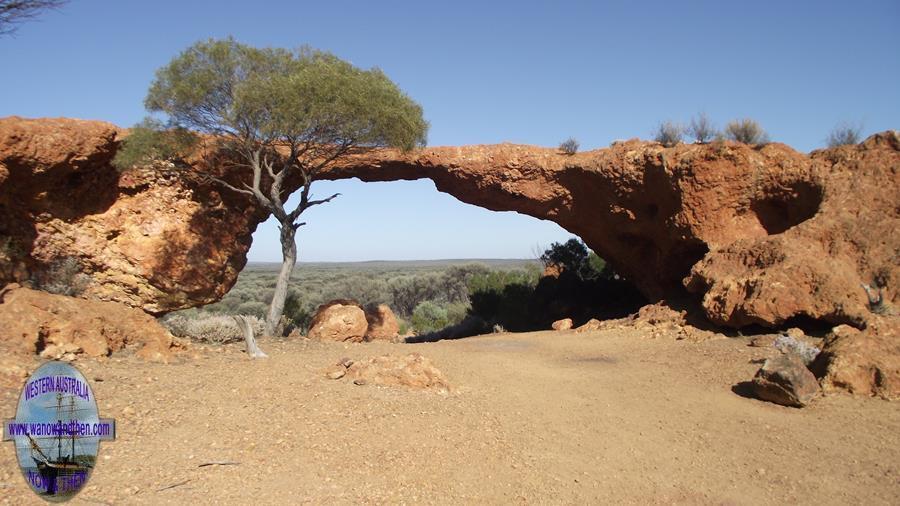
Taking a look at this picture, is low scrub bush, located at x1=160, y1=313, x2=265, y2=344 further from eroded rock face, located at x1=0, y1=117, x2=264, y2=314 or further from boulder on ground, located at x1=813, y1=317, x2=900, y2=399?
boulder on ground, located at x1=813, y1=317, x2=900, y2=399

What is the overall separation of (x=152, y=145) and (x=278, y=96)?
2814 millimetres

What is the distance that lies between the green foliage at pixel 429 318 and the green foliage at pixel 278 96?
9.33 metres

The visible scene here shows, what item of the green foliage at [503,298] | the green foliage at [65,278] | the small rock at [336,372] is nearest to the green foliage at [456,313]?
the green foliage at [503,298]

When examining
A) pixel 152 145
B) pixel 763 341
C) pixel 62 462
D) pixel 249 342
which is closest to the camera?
pixel 62 462

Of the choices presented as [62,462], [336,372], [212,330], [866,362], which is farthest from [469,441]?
[212,330]

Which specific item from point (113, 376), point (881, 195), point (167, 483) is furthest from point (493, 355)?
point (881, 195)

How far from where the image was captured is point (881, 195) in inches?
392

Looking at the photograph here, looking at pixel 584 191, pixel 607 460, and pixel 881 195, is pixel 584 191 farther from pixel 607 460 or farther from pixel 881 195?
pixel 607 460

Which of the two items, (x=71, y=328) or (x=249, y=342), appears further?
(x=249, y=342)

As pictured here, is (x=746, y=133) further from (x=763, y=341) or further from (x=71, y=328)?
(x=71, y=328)

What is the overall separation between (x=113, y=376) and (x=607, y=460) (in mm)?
5253

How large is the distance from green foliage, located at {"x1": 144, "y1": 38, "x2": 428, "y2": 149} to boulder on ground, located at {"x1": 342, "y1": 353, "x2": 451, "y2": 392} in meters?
6.36
